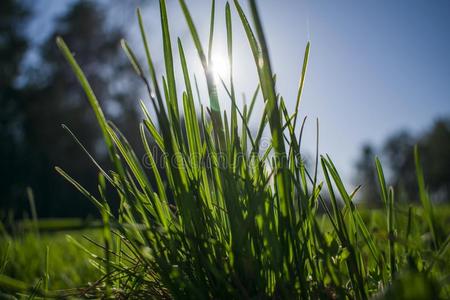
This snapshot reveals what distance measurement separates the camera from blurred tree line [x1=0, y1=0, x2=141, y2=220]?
714 inches

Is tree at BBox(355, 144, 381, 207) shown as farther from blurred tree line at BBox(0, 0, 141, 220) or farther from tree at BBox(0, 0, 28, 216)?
tree at BBox(0, 0, 28, 216)

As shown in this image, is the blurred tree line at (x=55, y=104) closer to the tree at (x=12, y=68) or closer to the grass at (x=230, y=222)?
the tree at (x=12, y=68)

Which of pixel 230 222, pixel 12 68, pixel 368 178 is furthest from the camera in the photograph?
pixel 12 68

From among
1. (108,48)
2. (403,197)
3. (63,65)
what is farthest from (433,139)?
(403,197)

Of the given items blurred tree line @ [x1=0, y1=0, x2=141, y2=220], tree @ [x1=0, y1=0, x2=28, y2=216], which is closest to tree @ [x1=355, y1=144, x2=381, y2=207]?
blurred tree line @ [x1=0, y1=0, x2=141, y2=220]

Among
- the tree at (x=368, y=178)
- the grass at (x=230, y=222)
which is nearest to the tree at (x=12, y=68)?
the tree at (x=368, y=178)

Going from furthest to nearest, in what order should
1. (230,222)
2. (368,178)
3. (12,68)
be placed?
(12,68) < (368,178) < (230,222)

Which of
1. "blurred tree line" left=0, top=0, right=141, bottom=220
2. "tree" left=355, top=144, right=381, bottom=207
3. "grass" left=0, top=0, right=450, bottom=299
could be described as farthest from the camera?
"blurred tree line" left=0, top=0, right=141, bottom=220

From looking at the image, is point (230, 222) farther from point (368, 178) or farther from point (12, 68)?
point (12, 68)

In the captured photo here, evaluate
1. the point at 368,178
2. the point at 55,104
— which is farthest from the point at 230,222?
the point at 55,104

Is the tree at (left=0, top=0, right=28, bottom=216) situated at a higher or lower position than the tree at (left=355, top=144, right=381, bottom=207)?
higher

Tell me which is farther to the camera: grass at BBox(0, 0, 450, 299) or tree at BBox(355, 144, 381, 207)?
tree at BBox(355, 144, 381, 207)

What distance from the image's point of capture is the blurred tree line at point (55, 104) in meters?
18.1

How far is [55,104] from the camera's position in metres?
22.1
